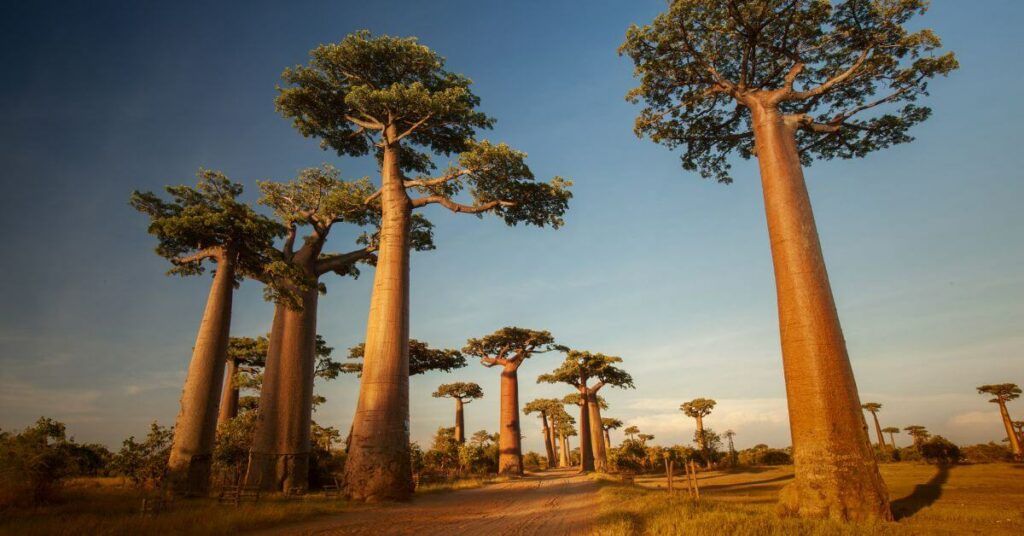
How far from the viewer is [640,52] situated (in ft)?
45.0

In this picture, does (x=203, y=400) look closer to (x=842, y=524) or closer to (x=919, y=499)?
(x=842, y=524)

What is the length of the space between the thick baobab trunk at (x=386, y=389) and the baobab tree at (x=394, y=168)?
1.1 inches

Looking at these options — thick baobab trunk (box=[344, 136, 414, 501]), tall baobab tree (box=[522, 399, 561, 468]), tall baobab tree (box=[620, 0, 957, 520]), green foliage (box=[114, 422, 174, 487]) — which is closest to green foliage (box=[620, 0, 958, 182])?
tall baobab tree (box=[620, 0, 957, 520])

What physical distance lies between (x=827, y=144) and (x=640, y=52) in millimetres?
7022

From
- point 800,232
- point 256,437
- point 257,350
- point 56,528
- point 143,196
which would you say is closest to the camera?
point 56,528

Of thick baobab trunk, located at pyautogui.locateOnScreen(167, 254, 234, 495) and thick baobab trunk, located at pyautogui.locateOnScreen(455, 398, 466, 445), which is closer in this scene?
thick baobab trunk, located at pyautogui.locateOnScreen(167, 254, 234, 495)

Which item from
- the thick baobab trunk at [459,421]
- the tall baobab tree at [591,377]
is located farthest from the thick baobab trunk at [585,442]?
the thick baobab trunk at [459,421]

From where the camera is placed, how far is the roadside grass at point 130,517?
6168 millimetres

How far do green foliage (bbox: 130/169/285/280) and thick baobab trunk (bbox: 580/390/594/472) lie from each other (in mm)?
23655

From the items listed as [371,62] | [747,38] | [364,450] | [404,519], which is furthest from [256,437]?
[747,38]

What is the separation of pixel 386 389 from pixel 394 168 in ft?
26.4

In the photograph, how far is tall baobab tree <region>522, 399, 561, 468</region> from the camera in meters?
50.5

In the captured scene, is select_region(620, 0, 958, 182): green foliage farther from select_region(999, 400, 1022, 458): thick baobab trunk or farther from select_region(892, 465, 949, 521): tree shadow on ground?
select_region(999, 400, 1022, 458): thick baobab trunk

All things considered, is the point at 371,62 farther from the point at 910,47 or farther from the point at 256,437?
the point at 910,47
